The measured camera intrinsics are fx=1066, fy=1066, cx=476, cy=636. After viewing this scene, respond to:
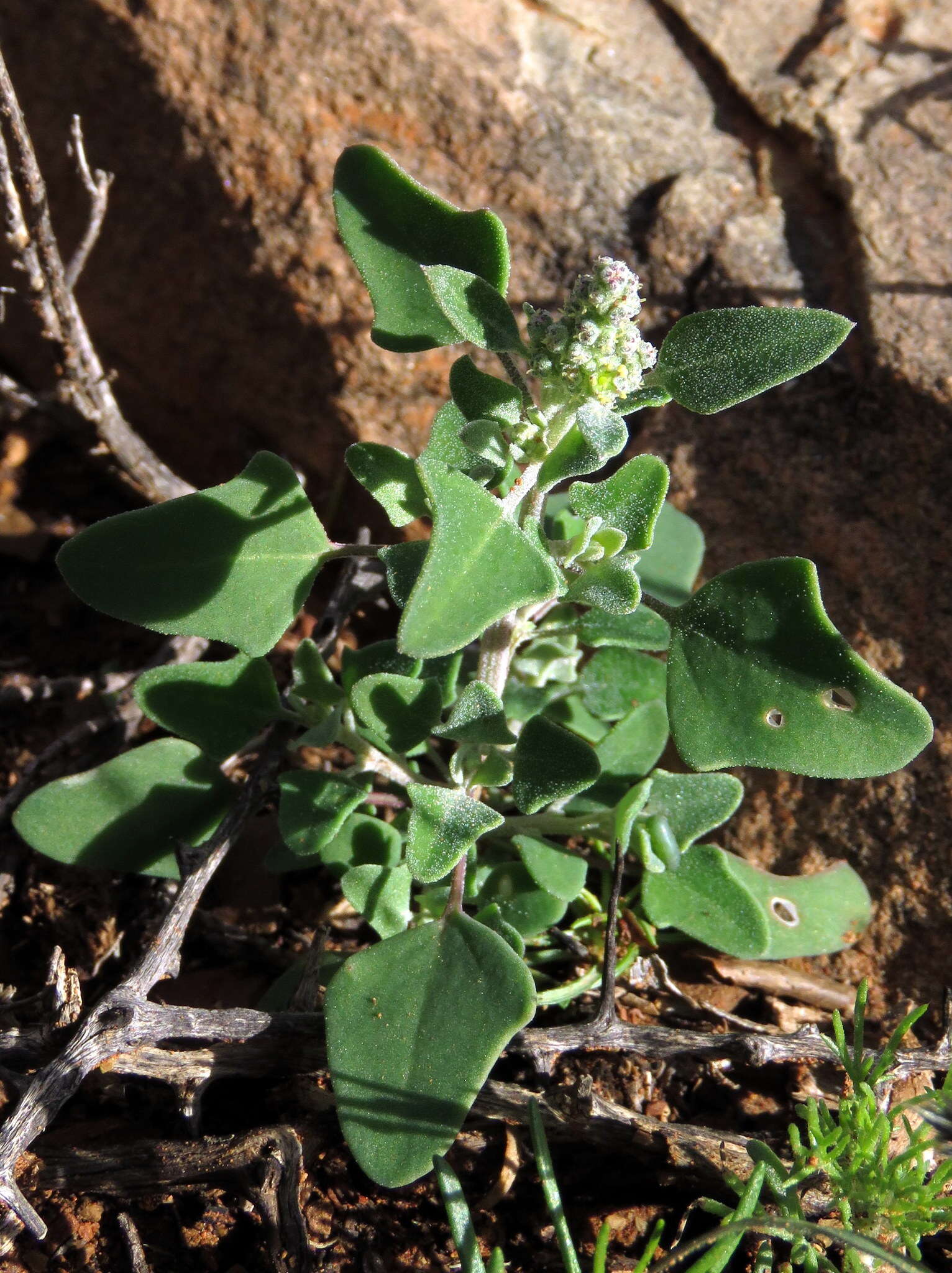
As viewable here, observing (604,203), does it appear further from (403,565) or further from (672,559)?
(403,565)

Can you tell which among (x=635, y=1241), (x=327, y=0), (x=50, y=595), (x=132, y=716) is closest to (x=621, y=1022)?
(x=635, y=1241)

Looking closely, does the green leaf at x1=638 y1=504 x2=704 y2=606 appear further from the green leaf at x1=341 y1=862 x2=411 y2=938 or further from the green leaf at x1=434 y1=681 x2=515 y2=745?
the green leaf at x1=341 y1=862 x2=411 y2=938

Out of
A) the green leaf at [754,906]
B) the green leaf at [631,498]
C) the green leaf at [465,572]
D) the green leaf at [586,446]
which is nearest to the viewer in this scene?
the green leaf at [465,572]

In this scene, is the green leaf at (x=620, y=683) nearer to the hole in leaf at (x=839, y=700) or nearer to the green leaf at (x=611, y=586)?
the green leaf at (x=611, y=586)

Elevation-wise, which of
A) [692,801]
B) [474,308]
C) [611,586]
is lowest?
[692,801]

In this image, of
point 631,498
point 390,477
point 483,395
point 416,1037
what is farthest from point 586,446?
point 416,1037

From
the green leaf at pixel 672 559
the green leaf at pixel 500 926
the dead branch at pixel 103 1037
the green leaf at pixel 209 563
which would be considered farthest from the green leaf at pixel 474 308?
the dead branch at pixel 103 1037
